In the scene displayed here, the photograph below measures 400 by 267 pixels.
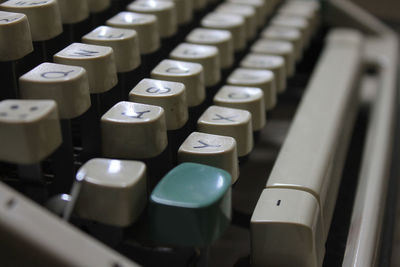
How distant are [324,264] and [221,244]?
169 millimetres

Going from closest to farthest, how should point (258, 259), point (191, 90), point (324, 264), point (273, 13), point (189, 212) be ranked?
point (189, 212) < point (258, 259) < point (324, 264) < point (191, 90) < point (273, 13)

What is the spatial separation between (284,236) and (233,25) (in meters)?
0.66

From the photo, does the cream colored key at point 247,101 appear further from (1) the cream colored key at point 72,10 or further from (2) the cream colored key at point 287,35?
(2) the cream colored key at point 287,35

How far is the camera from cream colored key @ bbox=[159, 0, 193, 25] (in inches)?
49.1

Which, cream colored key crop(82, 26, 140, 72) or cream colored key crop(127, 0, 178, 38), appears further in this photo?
cream colored key crop(127, 0, 178, 38)

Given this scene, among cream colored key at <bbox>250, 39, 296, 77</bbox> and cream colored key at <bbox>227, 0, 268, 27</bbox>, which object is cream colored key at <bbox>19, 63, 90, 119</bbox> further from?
cream colored key at <bbox>227, 0, 268, 27</bbox>

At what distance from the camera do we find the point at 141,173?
26.9 inches

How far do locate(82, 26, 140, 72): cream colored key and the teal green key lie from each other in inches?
12.8

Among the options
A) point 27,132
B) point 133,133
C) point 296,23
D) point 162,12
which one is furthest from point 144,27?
point 296,23

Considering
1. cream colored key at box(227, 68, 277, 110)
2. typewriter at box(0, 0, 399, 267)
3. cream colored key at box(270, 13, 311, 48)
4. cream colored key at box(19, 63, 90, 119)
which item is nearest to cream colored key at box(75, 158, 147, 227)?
typewriter at box(0, 0, 399, 267)

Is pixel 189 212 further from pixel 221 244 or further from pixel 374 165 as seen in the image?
pixel 374 165

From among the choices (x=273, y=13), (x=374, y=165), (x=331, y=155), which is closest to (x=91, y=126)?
(x=331, y=155)

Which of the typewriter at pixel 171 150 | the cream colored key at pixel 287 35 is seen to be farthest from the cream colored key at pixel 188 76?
the cream colored key at pixel 287 35

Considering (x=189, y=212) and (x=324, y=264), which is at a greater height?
(x=189, y=212)
